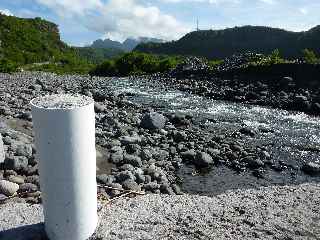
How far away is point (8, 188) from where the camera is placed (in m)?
8.81

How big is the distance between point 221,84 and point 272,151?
639 inches

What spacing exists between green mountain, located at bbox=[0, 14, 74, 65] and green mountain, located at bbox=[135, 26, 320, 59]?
86.1 feet

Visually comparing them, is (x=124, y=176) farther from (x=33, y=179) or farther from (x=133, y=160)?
(x=33, y=179)

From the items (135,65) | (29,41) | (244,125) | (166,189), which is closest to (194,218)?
(166,189)

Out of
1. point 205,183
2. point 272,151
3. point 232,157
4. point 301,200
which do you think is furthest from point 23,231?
point 272,151

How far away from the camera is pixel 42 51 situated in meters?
90.1

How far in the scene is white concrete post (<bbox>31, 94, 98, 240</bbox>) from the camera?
5926 mm

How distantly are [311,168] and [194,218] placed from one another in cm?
731

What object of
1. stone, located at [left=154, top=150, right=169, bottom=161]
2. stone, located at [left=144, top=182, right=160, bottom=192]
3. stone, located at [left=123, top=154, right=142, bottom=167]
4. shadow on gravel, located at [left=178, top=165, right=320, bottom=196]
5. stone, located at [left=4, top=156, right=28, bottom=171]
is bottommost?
shadow on gravel, located at [left=178, top=165, right=320, bottom=196]

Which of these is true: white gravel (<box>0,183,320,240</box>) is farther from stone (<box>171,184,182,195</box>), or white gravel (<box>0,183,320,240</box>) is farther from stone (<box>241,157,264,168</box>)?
stone (<box>241,157,264,168</box>)

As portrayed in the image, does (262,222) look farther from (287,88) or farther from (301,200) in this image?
(287,88)

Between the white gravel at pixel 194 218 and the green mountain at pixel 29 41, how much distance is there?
69.6m

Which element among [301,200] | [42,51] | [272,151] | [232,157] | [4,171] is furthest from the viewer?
[42,51]

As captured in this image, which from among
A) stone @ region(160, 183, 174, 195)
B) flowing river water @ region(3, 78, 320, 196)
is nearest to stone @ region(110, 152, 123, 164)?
flowing river water @ region(3, 78, 320, 196)
